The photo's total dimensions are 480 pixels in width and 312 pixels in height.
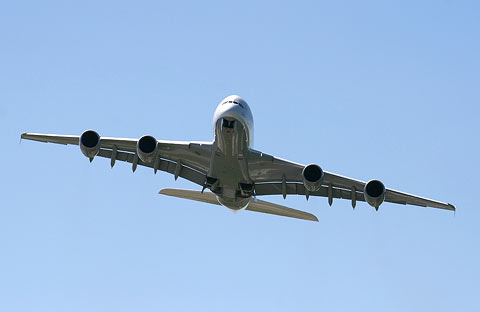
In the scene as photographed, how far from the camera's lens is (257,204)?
37719 mm

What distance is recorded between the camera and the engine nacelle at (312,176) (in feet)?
110

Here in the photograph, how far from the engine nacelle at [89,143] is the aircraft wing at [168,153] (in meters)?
1.60

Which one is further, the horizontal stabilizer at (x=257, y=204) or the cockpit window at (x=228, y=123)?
the horizontal stabilizer at (x=257, y=204)

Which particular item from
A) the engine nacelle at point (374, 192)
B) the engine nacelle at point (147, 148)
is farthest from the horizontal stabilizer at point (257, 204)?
the engine nacelle at point (374, 192)

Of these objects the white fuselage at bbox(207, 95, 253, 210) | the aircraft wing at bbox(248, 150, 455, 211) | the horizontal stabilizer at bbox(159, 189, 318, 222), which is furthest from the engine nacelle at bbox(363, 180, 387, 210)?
the white fuselage at bbox(207, 95, 253, 210)

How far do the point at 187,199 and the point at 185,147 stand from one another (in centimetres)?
323

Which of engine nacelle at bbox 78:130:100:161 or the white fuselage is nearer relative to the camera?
the white fuselage

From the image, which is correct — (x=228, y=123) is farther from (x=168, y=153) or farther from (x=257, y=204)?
(x=257, y=204)

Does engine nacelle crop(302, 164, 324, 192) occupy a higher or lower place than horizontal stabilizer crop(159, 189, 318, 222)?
higher

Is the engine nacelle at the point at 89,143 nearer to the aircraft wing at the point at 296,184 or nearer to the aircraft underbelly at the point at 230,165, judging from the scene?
the aircraft underbelly at the point at 230,165

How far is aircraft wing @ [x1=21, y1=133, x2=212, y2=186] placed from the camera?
35.1m

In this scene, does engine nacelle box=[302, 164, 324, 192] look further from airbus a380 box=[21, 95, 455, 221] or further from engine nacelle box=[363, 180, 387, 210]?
engine nacelle box=[363, 180, 387, 210]

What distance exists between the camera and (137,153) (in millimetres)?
33406

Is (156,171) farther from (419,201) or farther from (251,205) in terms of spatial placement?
(419,201)
